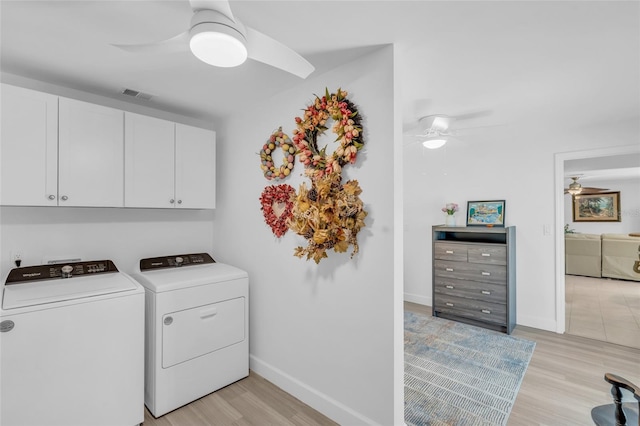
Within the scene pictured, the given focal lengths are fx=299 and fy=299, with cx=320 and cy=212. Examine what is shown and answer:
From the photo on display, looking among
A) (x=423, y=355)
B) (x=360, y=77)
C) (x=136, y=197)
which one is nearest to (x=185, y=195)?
(x=136, y=197)

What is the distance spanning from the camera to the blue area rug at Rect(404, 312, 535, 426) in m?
2.07

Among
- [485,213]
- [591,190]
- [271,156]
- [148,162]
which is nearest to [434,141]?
[485,213]

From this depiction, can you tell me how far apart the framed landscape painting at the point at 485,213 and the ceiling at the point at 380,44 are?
1359mm

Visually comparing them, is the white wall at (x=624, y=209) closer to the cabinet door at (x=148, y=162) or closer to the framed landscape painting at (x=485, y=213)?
the framed landscape painting at (x=485, y=213)

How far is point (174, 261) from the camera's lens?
2.72 metres

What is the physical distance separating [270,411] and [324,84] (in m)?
2.35

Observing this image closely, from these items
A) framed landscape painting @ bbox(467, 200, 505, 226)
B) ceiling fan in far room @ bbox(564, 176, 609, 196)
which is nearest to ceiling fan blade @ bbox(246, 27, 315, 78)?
framed landscape painting @ bbox(467, 200, 505, 226)

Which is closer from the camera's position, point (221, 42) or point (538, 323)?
point (221, 42)

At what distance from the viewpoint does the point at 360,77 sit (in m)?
1.92

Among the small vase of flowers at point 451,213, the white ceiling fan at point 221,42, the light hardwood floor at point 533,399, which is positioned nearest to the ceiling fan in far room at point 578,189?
the small vase of flowers at point 451,213

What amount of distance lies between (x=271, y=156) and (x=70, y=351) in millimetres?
1805

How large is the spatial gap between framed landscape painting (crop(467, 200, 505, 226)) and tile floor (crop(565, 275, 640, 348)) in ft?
4.86

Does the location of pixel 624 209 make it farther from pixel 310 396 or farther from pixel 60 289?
pixel 60 289

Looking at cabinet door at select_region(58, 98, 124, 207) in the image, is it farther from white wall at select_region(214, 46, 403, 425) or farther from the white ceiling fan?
the white ceiling fan
